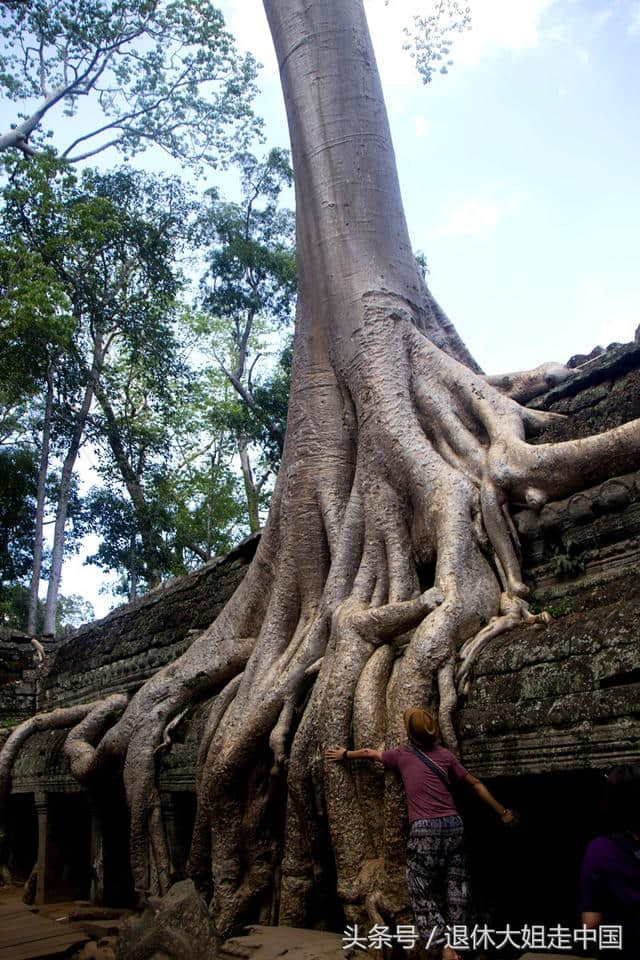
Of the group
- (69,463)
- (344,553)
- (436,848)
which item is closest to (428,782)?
(436,848)

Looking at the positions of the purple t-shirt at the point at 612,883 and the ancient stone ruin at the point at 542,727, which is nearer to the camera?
the purple t-shirt at the point at 612,883

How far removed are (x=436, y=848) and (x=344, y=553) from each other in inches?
72.1

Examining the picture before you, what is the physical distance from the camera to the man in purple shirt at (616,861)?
71.5 inches

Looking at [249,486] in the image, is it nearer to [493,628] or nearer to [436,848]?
[493,628]

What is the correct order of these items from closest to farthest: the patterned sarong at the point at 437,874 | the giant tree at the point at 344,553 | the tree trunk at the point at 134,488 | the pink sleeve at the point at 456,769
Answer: the patterned sarong at the point at 437,874 < the pink sleeve at the point at 456,769 < the giant tree at the point at 344,553 < the tree trunk at the point at 134,488

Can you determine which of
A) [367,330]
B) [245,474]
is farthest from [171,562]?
[367,330]

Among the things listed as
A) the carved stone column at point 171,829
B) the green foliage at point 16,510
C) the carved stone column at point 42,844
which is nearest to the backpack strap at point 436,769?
the carved stone column at point 171,829

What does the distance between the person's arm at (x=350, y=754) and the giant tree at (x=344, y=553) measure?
0.06 meters

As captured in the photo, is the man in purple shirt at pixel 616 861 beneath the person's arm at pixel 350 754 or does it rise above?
beneath

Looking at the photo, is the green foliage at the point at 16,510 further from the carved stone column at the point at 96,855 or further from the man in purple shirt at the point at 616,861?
the man in purple shirt at the point at 616,861

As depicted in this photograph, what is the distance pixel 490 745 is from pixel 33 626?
11246mm

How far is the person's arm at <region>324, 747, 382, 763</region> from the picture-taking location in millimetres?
3039

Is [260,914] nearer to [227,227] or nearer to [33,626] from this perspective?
[33,626]

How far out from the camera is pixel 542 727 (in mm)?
2625
